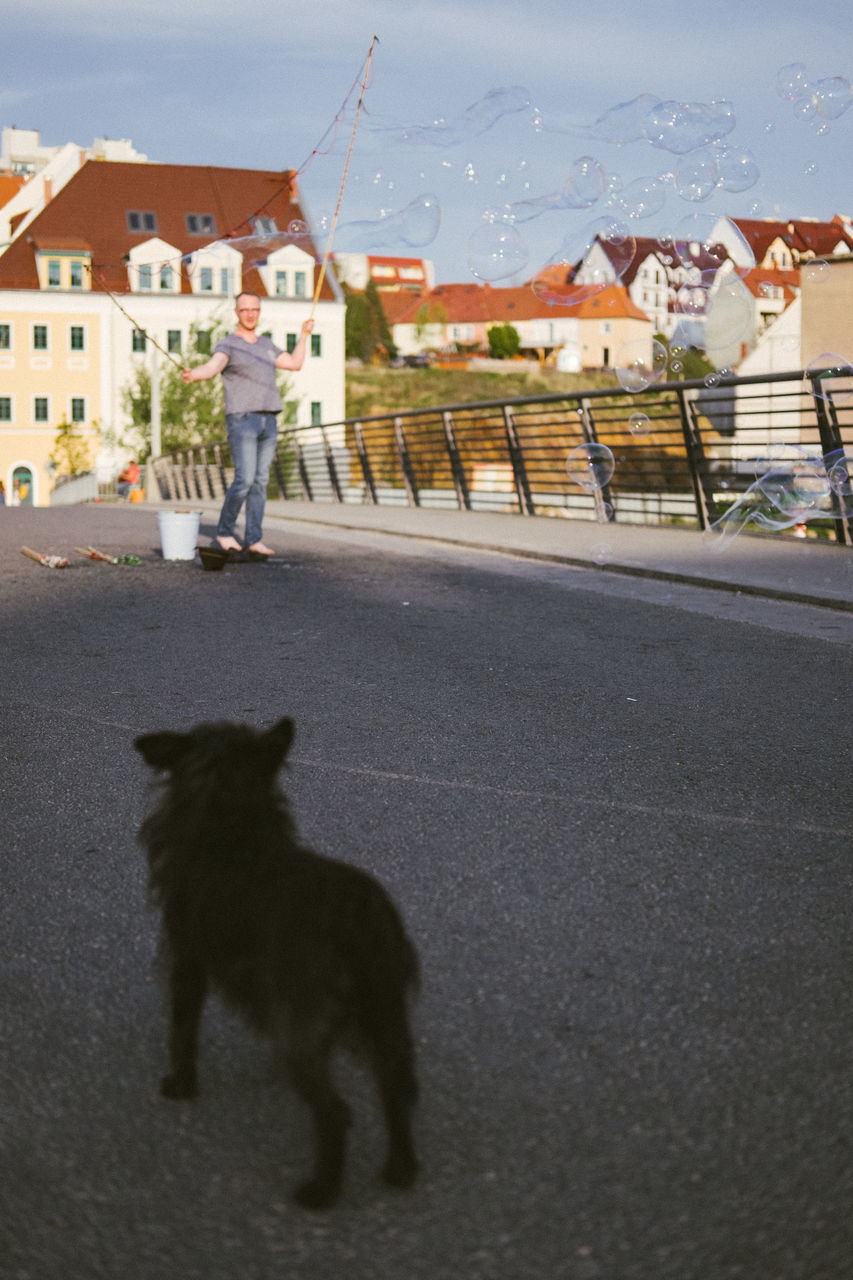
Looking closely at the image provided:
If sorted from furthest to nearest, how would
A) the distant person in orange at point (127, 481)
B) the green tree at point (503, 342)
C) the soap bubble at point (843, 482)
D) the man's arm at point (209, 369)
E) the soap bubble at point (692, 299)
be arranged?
the green tree at point (503, 342) < the distant person in orange at point (127, 481) < the soap bubble at point (843, 482) < the soap bubble at point (692, 299) < the man's arm at point (209, 369)

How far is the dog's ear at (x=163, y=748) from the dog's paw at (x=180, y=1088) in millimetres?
520

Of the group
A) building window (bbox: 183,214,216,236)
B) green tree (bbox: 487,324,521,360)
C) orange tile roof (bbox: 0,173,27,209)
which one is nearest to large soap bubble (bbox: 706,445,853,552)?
building window (bbox: 183,214,216,236)

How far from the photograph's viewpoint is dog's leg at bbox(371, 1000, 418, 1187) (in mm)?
2094

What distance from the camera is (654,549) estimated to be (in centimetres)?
1180

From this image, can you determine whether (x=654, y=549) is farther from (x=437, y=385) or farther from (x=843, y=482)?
(x=437, y=385)

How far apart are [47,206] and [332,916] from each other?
65.6 metres

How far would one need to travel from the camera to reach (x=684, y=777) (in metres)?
4.54

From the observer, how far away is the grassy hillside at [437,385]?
98875 millimetres

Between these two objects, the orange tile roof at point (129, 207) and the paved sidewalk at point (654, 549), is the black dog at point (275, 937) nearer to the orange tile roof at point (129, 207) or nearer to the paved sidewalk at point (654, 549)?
the paved sidewalk at point (654, 549)

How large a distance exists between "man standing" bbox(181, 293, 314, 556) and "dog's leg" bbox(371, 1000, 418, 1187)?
28.2 ft

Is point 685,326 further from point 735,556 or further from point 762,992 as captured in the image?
point 762,992

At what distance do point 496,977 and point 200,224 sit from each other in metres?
65.1

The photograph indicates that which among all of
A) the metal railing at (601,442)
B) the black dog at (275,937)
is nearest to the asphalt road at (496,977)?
the black dog at (275,937)

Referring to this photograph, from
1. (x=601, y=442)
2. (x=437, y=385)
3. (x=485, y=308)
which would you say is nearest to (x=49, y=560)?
(x=601, y=442)
